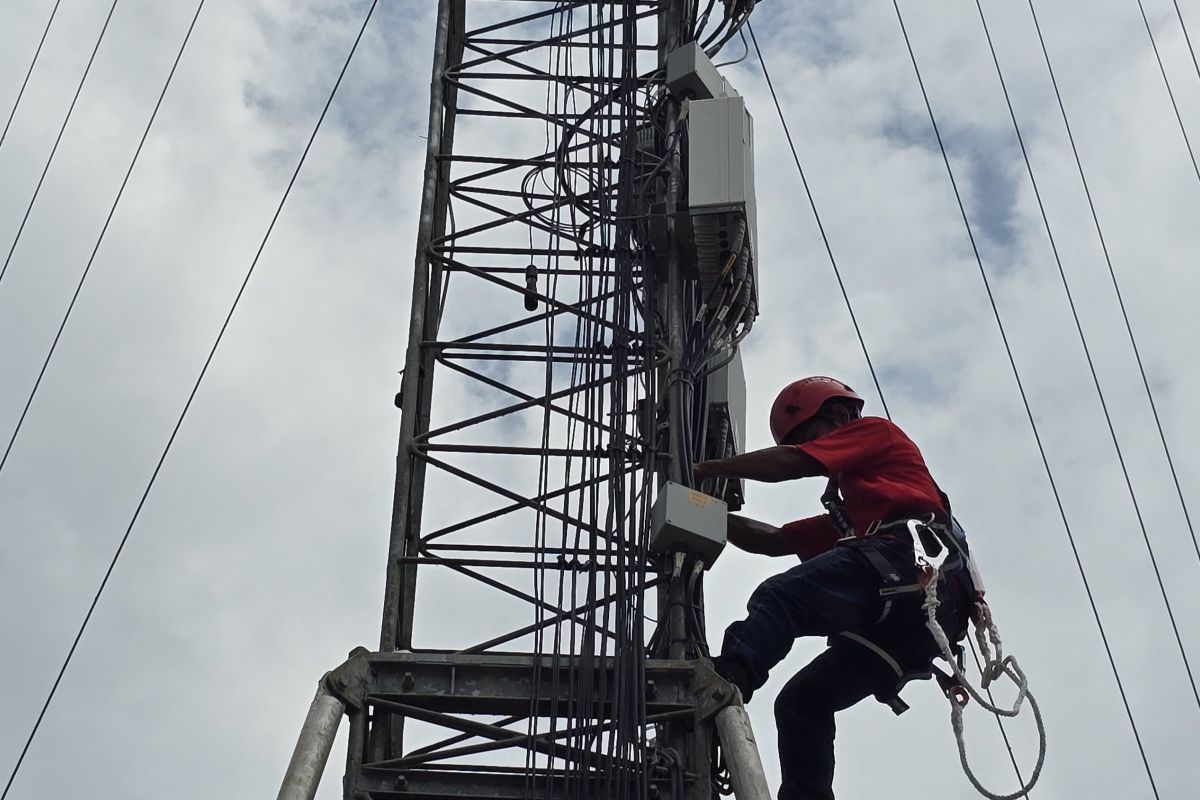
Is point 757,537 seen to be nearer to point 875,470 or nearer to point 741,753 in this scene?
point 875,470

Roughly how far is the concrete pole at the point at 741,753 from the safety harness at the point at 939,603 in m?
0.78

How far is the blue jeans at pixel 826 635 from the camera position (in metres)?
7.97

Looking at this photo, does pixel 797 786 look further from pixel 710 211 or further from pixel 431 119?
pixel 431 119

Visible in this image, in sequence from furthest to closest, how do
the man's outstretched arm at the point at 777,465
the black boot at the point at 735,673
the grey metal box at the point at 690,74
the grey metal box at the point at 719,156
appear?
the grey metal box at the point at 690,74, the grey metal box at the point at 719,156, the man's outstretched arm at the point at 777,465, the black boot at the point at 735,673

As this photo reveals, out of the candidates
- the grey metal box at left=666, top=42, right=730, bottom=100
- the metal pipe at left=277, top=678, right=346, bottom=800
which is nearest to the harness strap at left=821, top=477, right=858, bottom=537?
the metal pipe at left=277, top=678, right=346, bottom=800

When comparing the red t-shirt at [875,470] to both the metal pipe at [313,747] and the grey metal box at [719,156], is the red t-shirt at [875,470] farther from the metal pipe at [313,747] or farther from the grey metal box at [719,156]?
the metal pipe at [313,747]

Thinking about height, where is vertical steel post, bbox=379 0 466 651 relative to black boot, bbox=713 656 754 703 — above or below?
above

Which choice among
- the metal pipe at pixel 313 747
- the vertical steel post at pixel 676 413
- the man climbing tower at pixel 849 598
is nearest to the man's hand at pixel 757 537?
the vertical steel post at pixel 676 413

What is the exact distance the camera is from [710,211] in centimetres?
957

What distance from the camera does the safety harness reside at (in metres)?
7.82

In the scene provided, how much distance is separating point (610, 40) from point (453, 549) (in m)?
3.34

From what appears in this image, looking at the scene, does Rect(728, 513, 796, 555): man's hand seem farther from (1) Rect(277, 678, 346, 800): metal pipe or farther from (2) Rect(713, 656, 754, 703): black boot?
(1) Rect(277, 678, 346, 800): metal pipe

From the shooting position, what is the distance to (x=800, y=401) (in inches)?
348

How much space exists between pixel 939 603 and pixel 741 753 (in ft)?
4.20
